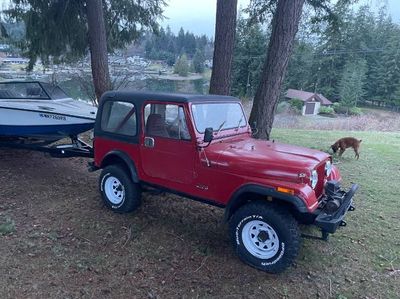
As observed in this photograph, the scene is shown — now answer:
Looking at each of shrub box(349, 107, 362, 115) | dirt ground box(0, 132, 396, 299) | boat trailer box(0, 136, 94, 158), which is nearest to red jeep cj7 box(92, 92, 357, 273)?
dirt ground box(0, 132, 396, 299)

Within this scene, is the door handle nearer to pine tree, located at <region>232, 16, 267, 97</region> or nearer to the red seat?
the red seat

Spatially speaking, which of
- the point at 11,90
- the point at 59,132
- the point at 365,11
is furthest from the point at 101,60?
the point at 365,11

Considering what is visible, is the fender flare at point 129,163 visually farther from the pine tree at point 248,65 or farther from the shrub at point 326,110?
the shrub at point 326,110

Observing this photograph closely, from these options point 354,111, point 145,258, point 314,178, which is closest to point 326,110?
point 354,111

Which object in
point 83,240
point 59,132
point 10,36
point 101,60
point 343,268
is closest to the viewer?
point 343,268

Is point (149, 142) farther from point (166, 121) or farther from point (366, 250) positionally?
point (366, 250)

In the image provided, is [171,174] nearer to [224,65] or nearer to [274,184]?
[274,184]

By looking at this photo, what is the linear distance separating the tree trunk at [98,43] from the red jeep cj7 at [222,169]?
4256 mm

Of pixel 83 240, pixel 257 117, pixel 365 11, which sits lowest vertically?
pixel 83 240

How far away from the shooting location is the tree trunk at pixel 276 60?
587 centimetres

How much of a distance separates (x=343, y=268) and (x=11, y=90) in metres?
6.43

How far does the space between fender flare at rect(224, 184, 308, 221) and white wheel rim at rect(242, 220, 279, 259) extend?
0.24m

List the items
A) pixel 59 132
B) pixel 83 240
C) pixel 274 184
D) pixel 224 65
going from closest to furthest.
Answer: pixel 274 184 → pixel 83 240 → pixel 59 132 → pixel 224 65

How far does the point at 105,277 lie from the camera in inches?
132
